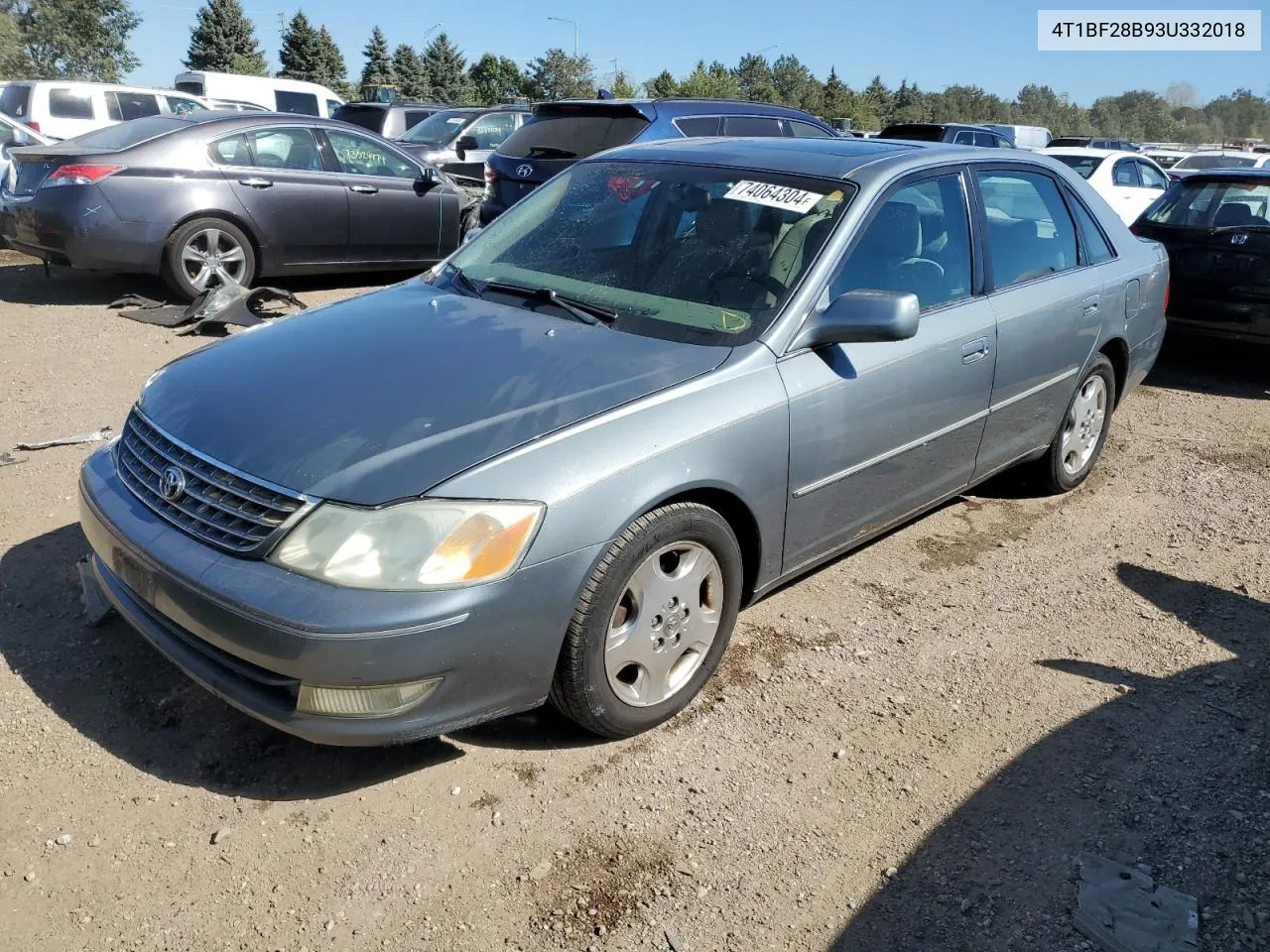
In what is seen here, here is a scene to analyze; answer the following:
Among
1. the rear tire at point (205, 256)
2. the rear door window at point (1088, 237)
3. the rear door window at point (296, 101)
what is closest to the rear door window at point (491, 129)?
the rear tire at point (205, 256)

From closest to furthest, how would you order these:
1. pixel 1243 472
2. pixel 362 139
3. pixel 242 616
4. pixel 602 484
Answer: pixel 242 616
pixel 602 484
pixel 1243 472
pixel 362 139

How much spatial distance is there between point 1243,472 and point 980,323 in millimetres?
2741

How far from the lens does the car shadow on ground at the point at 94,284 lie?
28.1 feet

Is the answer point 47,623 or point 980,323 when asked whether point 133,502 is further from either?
point 980,323

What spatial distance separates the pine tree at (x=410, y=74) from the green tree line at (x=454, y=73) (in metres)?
0.06

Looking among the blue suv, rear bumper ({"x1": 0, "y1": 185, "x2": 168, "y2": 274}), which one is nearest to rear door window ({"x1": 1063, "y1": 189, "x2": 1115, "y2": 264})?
the blue suv

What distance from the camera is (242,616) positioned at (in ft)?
8.18

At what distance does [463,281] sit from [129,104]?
49.4ft

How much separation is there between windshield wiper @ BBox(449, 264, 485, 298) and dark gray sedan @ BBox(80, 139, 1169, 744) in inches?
0.6

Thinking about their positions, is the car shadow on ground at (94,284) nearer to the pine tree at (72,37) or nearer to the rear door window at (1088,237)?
the rear door window at (1088,237)

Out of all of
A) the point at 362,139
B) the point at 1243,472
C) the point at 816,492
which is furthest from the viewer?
the point at 362,139

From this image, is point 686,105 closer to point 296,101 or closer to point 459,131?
point 459,131

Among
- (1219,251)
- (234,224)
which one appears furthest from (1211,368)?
(234,224)

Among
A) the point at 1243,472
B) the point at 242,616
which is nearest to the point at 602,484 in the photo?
the point at 242,616
